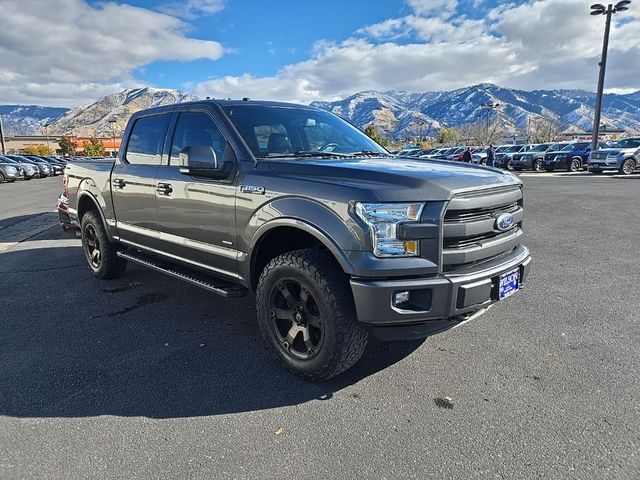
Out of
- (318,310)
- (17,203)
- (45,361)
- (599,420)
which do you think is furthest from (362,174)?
(17,203)

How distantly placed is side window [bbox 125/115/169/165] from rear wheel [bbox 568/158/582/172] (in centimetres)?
2889

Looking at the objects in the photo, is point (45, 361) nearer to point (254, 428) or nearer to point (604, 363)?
point (254, 428)

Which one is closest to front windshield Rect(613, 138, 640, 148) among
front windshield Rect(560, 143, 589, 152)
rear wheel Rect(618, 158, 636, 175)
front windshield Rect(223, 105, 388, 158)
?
rear wheel Rect(618, 158, 636, 175)

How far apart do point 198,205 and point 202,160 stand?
52 cm

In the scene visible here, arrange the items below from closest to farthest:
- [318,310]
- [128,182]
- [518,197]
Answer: [318,310]
[518,197]
[128,182]

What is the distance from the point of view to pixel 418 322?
9.47 ft

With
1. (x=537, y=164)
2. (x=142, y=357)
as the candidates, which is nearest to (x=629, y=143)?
(x=537, y=164)

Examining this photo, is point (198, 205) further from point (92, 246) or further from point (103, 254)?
point (92, 246)

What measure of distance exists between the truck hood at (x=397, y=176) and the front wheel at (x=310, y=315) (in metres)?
0.54

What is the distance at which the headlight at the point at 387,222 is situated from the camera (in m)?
2.75

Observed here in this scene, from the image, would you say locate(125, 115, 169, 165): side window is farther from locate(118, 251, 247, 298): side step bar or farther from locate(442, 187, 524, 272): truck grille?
locate(442, 187, 524, 272): truck grille

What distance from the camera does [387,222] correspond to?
2.76 meters

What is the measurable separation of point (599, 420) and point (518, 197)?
1633 millimetres

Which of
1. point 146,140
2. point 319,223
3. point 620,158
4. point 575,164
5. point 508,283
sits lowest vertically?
point 575,164
